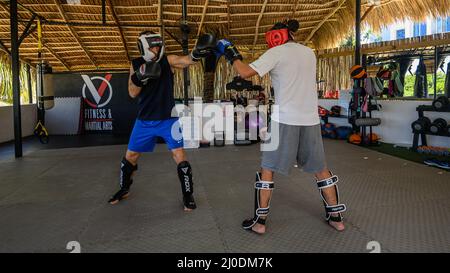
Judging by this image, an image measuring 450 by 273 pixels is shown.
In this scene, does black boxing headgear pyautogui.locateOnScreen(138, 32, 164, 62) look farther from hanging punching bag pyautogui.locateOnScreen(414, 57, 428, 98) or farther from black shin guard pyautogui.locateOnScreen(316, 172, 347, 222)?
hanging punching bag pyautogui.locateOnScreen(414, 57, 428, 98)

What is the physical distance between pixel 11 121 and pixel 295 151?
7592mm

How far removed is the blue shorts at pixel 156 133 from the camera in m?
3.06

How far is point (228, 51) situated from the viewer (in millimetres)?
2578

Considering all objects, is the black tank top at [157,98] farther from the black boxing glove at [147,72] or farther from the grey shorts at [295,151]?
the grey shorts at [295,151]

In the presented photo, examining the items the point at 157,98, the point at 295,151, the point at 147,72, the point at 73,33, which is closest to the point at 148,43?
the point at 147,72

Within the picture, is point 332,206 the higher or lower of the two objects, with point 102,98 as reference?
lower

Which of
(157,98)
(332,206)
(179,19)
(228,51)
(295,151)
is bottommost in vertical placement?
(332,206)

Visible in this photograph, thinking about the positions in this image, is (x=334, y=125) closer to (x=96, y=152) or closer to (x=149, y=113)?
(x=96, y=152)

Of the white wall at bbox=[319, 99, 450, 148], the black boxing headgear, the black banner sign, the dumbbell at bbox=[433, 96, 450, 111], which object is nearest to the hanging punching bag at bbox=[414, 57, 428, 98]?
the white wall at bbox=[319, 99, 450, 148]

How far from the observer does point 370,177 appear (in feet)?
13.4

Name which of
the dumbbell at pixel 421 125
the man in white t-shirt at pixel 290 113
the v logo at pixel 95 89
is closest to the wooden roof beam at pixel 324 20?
the dumbbell at pixel 421 125

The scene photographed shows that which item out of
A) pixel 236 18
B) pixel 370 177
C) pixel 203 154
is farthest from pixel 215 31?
pixel 370 177

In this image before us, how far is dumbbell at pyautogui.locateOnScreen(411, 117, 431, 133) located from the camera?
5672 millimetres

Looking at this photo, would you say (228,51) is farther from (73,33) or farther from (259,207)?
(73,33)
